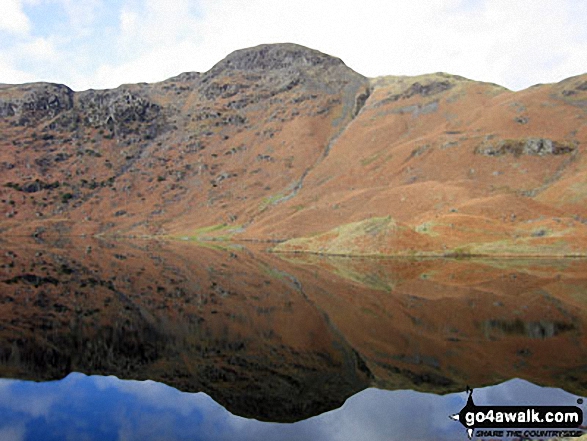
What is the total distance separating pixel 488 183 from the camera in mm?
97312

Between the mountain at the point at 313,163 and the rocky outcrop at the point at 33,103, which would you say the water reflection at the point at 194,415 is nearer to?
the mountain at the point at 313,163

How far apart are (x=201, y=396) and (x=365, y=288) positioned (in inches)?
945

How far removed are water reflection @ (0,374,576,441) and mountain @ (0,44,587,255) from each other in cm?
5035

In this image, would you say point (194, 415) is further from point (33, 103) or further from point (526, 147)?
point (33, 103)

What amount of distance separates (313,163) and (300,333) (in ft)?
407

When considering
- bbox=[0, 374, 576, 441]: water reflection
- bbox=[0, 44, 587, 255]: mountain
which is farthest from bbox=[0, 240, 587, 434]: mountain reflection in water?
bbox=[0, 44, 587, 255]: mountain

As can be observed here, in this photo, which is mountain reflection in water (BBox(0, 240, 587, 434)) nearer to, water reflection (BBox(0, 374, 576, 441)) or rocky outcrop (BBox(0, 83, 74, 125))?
water reflection (BBox(0, 374, 576, 441))

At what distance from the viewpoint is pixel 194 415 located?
14867 millimetres

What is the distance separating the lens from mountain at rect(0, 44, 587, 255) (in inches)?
2990

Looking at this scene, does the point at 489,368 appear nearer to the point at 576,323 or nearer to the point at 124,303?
the point at 576,323

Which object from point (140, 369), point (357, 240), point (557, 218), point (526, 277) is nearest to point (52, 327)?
point (140, 369)

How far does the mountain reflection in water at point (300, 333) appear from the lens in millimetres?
17516

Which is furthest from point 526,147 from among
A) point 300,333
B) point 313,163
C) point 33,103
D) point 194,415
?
point 33,103

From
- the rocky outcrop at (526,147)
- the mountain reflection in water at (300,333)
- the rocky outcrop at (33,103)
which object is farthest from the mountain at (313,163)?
the mountain reflection in water at (300,333)
